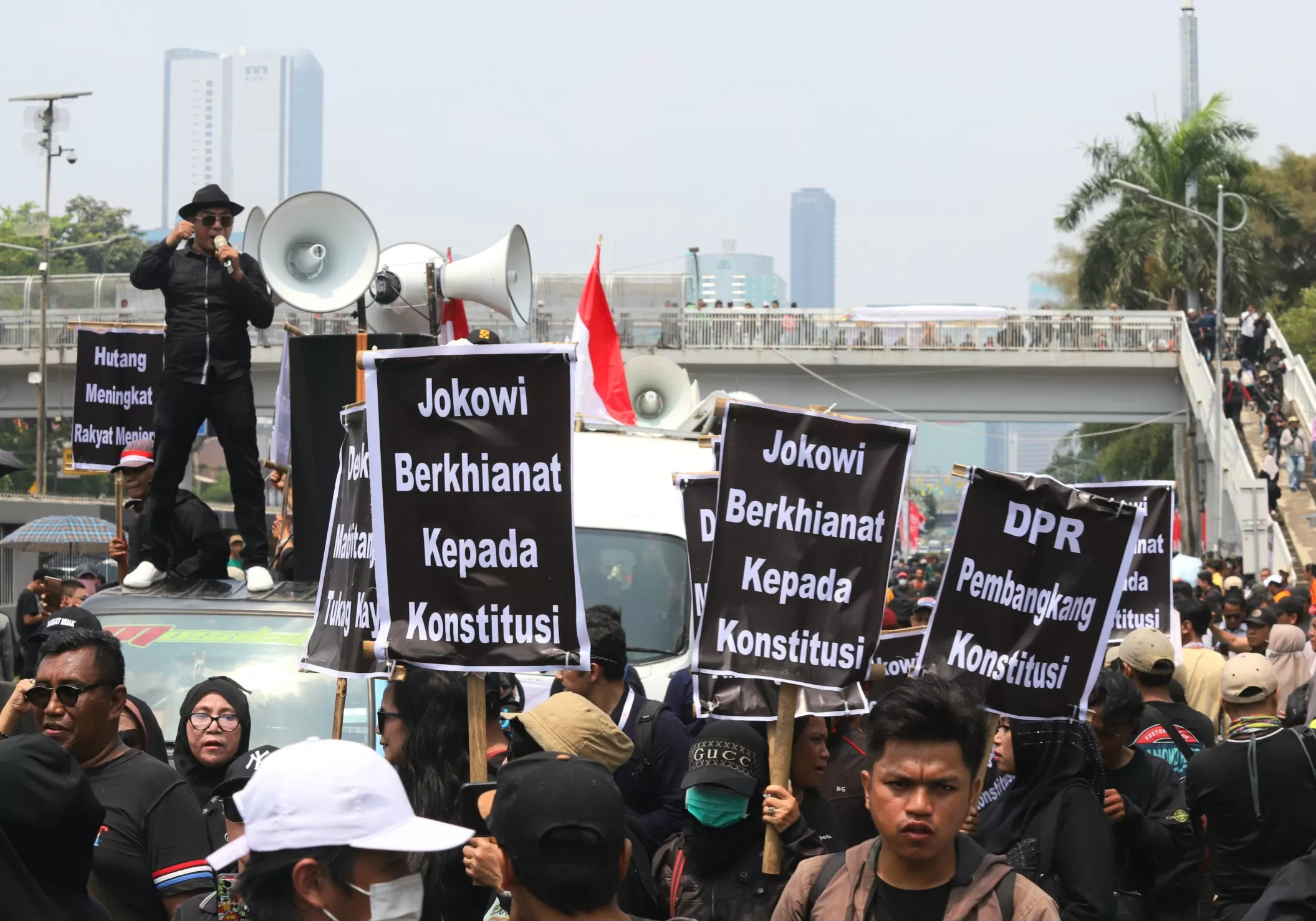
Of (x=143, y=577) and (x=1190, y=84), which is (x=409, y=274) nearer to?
(x=143, y=577)

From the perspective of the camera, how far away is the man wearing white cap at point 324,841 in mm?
3141

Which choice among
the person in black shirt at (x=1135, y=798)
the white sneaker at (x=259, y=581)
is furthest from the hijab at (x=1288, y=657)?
the white sneaker at (x=259, y=581)

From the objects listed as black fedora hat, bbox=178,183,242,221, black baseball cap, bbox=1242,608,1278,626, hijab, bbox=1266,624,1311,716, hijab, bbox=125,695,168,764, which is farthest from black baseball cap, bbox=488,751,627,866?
black baseball cap, bbox=1242,608,1278,626

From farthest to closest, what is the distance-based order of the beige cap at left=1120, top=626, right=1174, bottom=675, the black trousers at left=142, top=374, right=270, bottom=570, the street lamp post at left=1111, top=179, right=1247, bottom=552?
the street lamp post at left=1111, top=179, right=1247, bottom=552, the black trousers at left=142, top=374, right=270, bottom=570, the beige cap at left=1120, top=626, right=1174, bottom=675

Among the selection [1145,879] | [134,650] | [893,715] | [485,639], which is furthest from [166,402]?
[893,715]

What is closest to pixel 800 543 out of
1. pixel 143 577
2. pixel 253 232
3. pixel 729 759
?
pixel 729 759

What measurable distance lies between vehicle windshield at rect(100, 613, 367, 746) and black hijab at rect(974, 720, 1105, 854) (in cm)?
306

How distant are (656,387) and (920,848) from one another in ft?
45.7

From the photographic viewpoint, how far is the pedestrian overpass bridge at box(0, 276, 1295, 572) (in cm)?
4019

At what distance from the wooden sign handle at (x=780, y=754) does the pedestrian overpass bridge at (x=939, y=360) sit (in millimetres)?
33881

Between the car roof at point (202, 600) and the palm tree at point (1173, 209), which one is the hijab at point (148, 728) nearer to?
the car roof at point (202, 600)

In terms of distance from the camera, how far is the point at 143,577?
29.2 ft

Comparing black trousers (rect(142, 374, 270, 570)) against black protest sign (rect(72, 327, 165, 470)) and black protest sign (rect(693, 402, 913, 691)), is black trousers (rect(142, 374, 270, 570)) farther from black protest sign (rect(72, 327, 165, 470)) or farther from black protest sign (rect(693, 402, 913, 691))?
black protest sign (rect(693, 402, 913, 691))

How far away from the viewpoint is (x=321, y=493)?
9.70 m
